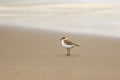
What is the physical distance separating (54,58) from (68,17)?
5.16 m

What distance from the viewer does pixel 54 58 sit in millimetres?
6328

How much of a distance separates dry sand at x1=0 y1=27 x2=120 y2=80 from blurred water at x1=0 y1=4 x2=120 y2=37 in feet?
3.58

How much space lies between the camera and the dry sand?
5316mm

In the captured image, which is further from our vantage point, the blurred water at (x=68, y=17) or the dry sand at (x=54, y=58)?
the blurred water at (x=68, y=17)

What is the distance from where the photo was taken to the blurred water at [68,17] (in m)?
9.70

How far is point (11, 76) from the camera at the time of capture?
17.0ft

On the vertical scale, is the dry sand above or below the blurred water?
above

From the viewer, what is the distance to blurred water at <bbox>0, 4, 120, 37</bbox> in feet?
31.8

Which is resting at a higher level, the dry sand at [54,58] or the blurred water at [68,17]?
the dry sand at [54,58]

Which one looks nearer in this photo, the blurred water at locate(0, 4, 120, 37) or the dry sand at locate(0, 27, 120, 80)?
the dry sand at locate(0, 27, 120, 80)

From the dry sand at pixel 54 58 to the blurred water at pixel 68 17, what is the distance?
1092mm

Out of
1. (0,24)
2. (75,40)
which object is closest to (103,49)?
(75,40)

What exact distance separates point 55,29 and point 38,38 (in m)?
1.31

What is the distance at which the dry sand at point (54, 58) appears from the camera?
5316 millimetres
